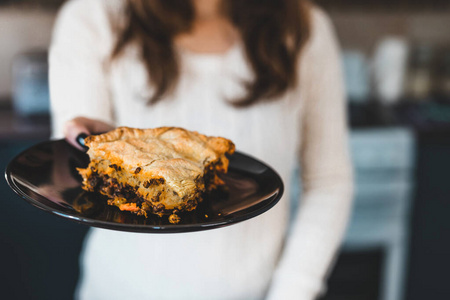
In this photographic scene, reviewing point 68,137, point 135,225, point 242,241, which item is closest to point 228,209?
point 135,225

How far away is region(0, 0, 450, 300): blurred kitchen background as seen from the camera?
5.42ft

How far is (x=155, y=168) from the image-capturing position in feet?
1.66

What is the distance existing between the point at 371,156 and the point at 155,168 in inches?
55.6

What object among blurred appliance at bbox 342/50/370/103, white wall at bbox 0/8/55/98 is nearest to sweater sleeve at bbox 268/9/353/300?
blurred appliance at bbox 342/50/370/103

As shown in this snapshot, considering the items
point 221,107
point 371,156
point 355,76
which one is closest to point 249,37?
point 221,107


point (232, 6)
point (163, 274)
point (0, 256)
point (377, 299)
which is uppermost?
point (232, 6)

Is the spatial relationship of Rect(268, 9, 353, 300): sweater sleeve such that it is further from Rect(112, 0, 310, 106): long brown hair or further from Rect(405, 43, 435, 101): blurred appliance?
Rect(405, 43, 435, 101): blurred appliance

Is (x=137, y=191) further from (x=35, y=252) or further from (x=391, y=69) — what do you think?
(x=391, y=69)

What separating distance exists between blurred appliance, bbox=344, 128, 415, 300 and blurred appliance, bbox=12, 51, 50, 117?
1243 millimetres

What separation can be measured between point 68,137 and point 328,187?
644 mm

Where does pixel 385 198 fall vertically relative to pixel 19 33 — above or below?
below

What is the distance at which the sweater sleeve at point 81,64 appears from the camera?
87 centimetres

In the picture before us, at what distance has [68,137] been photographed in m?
0.57

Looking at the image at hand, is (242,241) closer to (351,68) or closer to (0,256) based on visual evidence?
(0,256)
